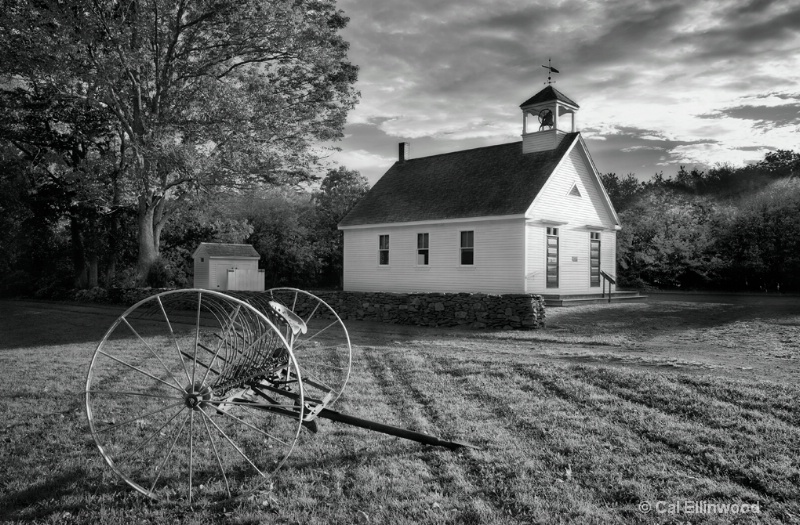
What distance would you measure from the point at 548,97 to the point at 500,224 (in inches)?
241

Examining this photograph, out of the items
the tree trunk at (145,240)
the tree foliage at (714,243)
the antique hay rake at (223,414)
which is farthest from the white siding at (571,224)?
the tree trunk at (145,240)

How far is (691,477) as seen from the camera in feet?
16.0

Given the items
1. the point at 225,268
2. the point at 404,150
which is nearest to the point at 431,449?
the point at 225,268

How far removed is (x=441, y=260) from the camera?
2331cm

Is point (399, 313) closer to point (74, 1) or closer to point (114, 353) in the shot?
point (114, 353)

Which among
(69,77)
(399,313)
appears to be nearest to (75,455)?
(399,313)

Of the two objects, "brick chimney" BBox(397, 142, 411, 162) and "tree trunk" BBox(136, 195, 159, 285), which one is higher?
"brick chimney" BBox(397, 142, 411, 162)

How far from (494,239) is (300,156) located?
9175 millimetres

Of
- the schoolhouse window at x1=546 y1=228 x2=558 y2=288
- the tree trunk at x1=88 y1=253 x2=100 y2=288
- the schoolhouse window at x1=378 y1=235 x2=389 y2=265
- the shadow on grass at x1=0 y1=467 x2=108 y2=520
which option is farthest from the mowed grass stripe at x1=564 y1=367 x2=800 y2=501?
the tree trunk at x1=88 y1=253 x2=100 y2=288

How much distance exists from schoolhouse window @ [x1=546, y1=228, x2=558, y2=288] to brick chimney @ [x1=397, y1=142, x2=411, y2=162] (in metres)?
9.99

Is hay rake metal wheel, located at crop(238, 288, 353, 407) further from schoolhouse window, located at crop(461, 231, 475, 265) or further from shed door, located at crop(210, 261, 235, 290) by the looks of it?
shed door, located at crop(210, 261, 235, 290)

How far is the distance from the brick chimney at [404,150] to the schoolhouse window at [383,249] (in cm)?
582

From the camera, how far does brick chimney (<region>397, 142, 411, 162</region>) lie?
29.6m

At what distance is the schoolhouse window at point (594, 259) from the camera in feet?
80.4
